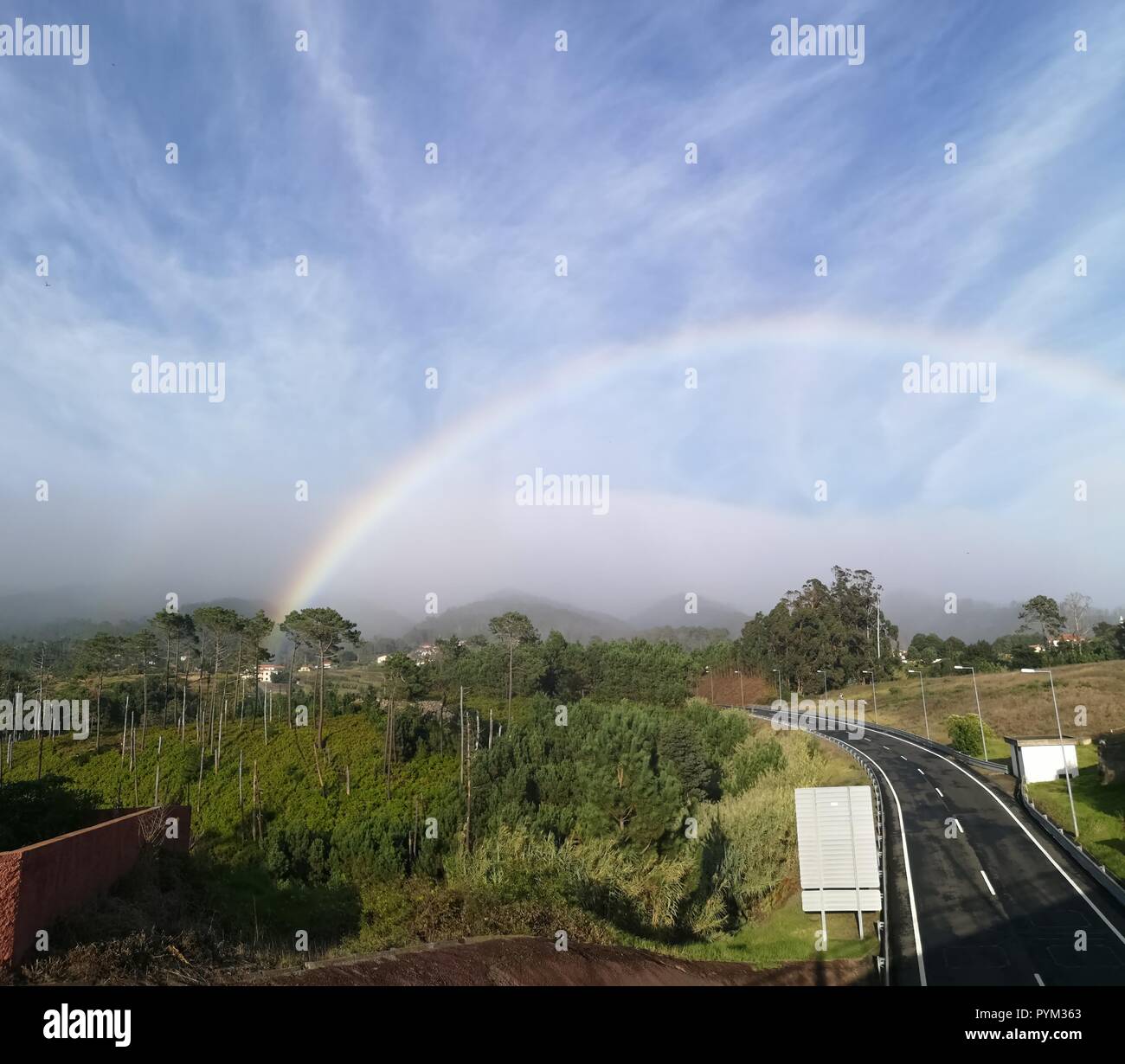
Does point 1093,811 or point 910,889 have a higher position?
point 1093,811

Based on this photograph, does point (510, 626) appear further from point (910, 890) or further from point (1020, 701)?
point (910, 890)

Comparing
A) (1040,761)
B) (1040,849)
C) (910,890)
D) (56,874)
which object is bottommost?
(910,890)

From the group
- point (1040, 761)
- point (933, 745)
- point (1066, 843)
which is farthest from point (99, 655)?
point (1040, 761)

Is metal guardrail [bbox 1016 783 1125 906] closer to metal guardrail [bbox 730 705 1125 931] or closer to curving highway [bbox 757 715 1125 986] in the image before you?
metal guardrail [bbox 730 705 1125 931]

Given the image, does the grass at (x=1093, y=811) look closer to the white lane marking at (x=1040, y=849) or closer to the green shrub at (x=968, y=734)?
the white lane marking at (x=1040, y=849)
